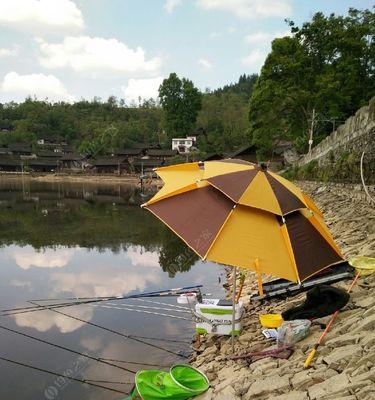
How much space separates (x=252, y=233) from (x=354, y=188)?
12070 mm

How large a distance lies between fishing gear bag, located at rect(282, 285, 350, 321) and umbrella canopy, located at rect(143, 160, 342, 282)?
3.75ft

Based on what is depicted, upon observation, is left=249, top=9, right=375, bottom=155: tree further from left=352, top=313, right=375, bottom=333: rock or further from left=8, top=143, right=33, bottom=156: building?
left=8, top=143, right=33, bottom=156: building

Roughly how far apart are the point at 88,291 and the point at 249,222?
400 inches

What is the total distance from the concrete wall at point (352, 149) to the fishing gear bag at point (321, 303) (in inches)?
294

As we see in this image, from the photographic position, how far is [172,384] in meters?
5.69

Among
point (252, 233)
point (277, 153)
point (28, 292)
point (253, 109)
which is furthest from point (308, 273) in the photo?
point (277, 153)

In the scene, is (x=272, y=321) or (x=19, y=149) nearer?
(x=272, y=321)

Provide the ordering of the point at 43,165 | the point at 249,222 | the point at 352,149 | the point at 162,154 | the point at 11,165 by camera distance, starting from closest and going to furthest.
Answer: the point at 249,222, the point at 352,149, the point at 162,154, the point at 11,165, the point at 43,165

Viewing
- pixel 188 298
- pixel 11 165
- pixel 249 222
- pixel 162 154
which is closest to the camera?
pixel 249 222

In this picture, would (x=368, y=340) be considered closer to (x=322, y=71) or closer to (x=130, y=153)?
(x=322, y=71)

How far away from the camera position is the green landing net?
5578 millimetres

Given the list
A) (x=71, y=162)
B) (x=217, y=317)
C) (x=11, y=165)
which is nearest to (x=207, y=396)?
(x=217, y=317)

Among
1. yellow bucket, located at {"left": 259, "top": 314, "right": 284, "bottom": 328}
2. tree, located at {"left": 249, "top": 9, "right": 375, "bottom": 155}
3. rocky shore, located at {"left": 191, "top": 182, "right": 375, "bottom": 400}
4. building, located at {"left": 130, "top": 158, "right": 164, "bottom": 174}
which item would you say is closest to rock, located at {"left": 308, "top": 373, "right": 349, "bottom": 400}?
rocky shore, located at {"left": 191, "top": 182, "right": 375, "bottom": 400}

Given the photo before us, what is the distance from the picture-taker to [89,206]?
133ft
